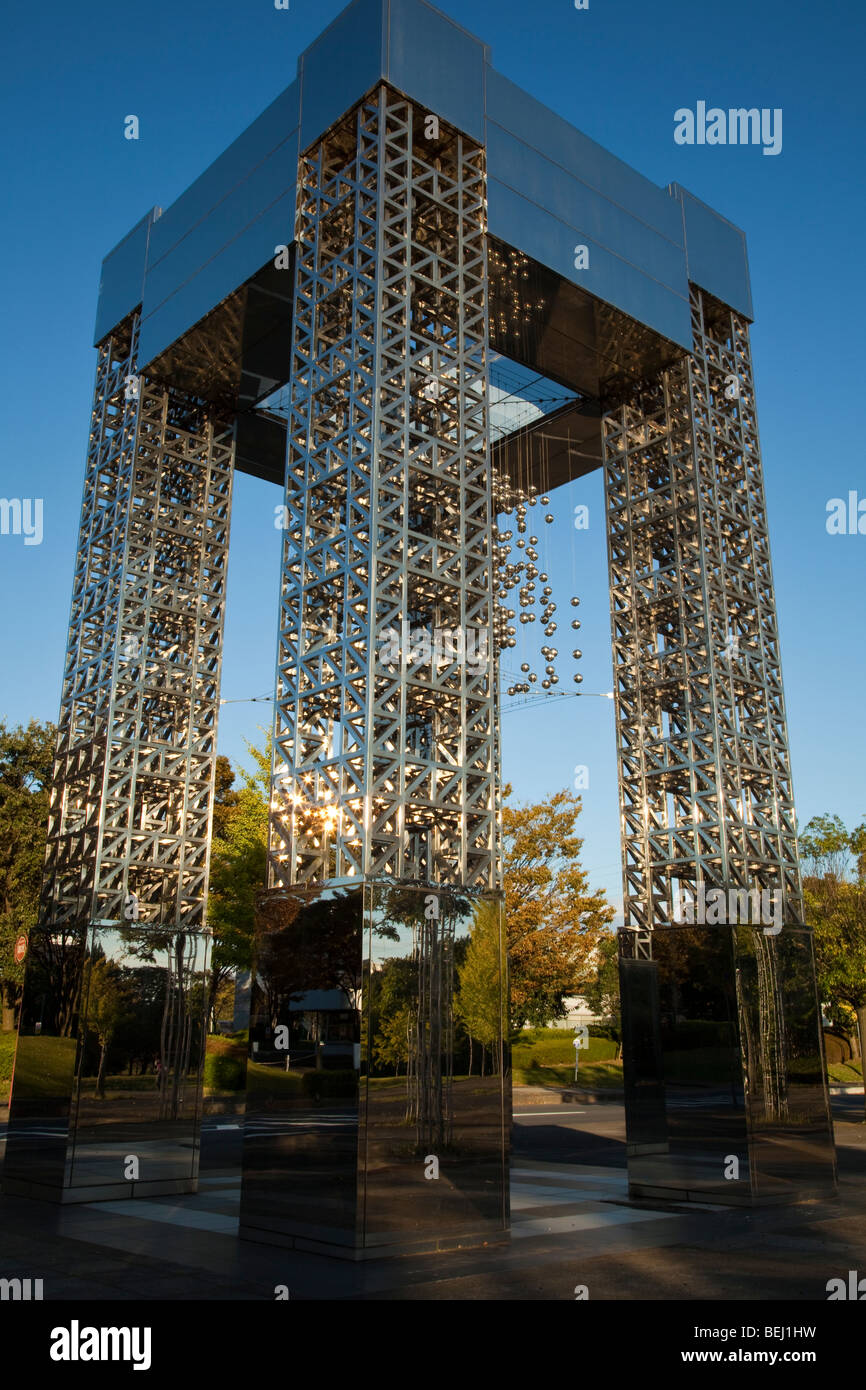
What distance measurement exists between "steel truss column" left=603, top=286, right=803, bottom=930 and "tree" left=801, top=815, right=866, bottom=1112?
30.6 feet

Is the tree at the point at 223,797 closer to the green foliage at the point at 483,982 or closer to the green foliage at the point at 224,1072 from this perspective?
the green foliage at the point at 224,1072

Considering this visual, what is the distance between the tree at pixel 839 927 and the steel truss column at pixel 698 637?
9.34m

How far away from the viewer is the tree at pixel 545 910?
116 ft

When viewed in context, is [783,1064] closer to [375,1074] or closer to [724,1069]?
[724,1069]

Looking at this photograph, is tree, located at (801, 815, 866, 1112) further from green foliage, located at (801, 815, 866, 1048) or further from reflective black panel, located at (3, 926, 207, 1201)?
reflective black panel, located at (3, 926, 207, 1201)

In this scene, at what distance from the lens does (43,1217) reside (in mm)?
11234

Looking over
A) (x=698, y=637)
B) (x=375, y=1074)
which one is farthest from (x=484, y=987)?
(x=698, y=637)

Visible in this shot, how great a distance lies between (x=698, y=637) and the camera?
14922mm

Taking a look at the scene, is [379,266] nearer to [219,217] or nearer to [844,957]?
[219,217]

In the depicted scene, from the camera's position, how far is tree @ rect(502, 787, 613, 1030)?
35.2 m

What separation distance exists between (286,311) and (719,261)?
23.3 feet

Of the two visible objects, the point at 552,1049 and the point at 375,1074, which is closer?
the point at 375,1074

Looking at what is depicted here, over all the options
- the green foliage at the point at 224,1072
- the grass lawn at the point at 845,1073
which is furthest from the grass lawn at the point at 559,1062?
the green foliage at the point at 224,1072

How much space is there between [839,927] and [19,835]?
25.9 metres
